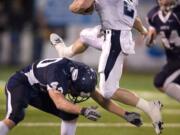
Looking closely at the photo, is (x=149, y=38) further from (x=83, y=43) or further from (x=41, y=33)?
(x=41, y=33)

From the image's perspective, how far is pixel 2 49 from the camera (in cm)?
1725

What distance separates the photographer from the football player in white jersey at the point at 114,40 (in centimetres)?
830

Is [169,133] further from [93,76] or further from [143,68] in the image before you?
[143,68]

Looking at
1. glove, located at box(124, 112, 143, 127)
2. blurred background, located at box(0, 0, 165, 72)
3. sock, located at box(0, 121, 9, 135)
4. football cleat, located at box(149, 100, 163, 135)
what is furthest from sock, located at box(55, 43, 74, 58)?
blurred background, located at box(0, 0, 165, 72)

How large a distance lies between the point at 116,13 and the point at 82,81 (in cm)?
189

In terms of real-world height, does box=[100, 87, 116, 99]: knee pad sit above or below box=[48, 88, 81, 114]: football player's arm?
below

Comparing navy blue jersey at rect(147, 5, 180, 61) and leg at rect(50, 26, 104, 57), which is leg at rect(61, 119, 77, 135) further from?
navy blue jersey at rect(147, 5, 180, 61)

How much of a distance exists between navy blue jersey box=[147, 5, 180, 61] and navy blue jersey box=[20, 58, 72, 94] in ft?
9.00

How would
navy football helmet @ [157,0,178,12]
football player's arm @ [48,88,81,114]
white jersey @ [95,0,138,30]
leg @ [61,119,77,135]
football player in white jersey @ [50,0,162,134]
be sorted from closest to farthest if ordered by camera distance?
football player's arm @ [48,88,81,114] → leg @ [61,119,77,135] → football player in white jersey @ [50,0,162,134] → white jersey @ [95,0,138,30] → navy football helmet @ [157,0,178,12]

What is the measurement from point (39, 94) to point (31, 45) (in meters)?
9.91

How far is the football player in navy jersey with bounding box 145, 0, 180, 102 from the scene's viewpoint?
966 cm

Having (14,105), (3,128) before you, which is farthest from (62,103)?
(3,128)

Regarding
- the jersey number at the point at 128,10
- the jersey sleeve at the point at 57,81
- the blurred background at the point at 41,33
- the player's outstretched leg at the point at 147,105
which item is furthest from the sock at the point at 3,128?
the blurred background at the point at 41,33

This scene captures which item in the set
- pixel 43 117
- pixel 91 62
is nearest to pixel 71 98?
pixel 43 117
